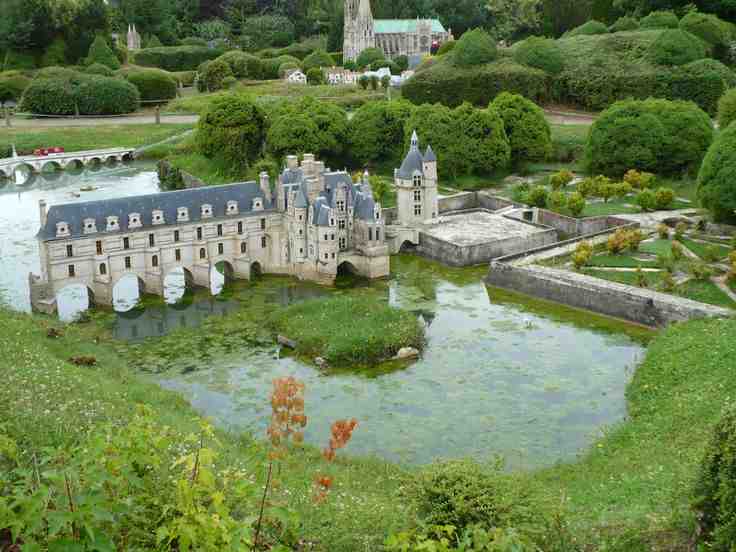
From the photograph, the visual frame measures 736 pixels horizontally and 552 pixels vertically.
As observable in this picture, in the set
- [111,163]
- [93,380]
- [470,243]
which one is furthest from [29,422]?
[111,163]

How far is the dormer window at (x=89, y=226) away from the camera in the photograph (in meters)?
38.2

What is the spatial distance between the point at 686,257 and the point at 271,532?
32522mm

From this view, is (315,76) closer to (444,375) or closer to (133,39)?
(133,39)

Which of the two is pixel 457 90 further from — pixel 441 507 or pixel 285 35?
pixel 441 507

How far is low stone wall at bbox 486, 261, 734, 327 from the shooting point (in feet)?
112

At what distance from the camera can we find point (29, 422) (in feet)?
63.7

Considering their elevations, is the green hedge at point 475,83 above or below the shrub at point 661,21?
below

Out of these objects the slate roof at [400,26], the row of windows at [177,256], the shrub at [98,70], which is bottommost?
the row of windows at [177,256]

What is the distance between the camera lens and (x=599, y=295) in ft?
120

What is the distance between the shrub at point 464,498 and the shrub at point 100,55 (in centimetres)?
9688

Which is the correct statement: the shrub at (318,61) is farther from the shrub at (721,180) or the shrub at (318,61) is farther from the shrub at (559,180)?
the shrub at (721,180)

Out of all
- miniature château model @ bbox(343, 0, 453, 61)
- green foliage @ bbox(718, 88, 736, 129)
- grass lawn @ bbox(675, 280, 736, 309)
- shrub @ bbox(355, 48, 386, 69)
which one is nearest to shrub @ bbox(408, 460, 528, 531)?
grass lawn @ bbox(675, 280, 736, 309)

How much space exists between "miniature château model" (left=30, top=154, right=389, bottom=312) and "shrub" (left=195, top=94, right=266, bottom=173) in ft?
66.5

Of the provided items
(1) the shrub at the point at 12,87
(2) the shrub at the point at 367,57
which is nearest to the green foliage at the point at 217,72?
(2) the shrub at the point at 367,57
